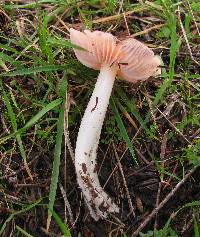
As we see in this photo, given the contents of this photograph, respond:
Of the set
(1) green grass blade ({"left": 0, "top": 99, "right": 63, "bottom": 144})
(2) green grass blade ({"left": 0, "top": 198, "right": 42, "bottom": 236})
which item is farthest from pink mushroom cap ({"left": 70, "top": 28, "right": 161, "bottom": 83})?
(2) green grass blade ({"left": 0, "top": 198, "right": 42, "bottom": 236})

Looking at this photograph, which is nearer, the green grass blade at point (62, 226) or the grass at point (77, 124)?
the green grass blade at point (62, 226)

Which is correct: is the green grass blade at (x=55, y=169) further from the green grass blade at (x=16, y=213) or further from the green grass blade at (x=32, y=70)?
the green grass blade at (x=32, y=70)

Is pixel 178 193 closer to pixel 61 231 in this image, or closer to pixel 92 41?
pixel 61 231

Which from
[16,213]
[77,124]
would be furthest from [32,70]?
[16,213]

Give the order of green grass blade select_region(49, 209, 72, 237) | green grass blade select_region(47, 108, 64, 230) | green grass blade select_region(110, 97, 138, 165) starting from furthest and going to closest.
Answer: green grass blade select_region(110, 97, 138, 165), green grass blade select_region(47, 108, 64, 230), green grass blade select_region(49, 209, 72, 237)

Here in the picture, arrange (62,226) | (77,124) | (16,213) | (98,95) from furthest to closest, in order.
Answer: (77,124), (98,95), (16,213), (62,226)

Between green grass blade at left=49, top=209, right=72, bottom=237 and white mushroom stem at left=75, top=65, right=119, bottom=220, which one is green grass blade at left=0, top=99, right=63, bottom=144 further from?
green grass blade at left=49, top=209, right=72, bottom=237

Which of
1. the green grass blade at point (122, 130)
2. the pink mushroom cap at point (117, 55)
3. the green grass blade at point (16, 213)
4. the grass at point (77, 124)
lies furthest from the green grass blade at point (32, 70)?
the green grass blade at point (16, 213)

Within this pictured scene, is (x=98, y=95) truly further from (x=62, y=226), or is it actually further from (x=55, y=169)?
(x=62, y=226)
